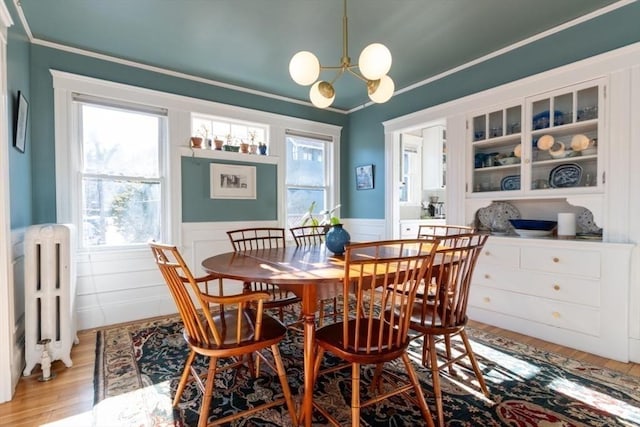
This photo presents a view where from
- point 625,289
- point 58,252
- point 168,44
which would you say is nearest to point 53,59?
point 168,44

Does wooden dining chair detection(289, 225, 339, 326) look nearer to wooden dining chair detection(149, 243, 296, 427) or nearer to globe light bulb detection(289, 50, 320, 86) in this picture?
wooden dining chair detection(149, 243, 296, 427)

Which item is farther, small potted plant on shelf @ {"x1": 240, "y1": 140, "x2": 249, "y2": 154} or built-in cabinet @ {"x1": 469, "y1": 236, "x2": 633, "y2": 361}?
small potted plant on shelf @ {"x1": 240, "y1": 140, "x2": 249, "y2": 154}

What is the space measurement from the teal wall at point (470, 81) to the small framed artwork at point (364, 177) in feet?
0.27

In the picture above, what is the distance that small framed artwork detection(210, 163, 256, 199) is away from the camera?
12.3 ft

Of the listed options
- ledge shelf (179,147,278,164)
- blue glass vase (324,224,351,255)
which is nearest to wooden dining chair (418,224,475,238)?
blue glass vase (324,224,351,255)

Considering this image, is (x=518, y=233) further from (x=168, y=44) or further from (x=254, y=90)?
(x=168, y=44)

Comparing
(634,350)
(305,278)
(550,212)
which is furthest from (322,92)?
(634,350)

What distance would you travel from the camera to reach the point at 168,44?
9.59ft

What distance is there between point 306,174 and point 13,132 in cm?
303

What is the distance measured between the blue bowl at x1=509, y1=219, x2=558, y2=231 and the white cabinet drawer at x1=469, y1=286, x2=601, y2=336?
0.61 meters

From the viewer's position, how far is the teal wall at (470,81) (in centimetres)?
245

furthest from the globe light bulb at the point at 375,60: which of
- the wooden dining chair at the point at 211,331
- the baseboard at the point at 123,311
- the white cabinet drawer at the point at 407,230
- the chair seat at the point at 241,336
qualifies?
the baseboard at the point at 123,311

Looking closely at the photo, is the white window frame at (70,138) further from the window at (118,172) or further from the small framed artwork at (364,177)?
the small framed artwork at (364,177)

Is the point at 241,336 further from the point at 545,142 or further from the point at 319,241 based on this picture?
the point at 545,142
